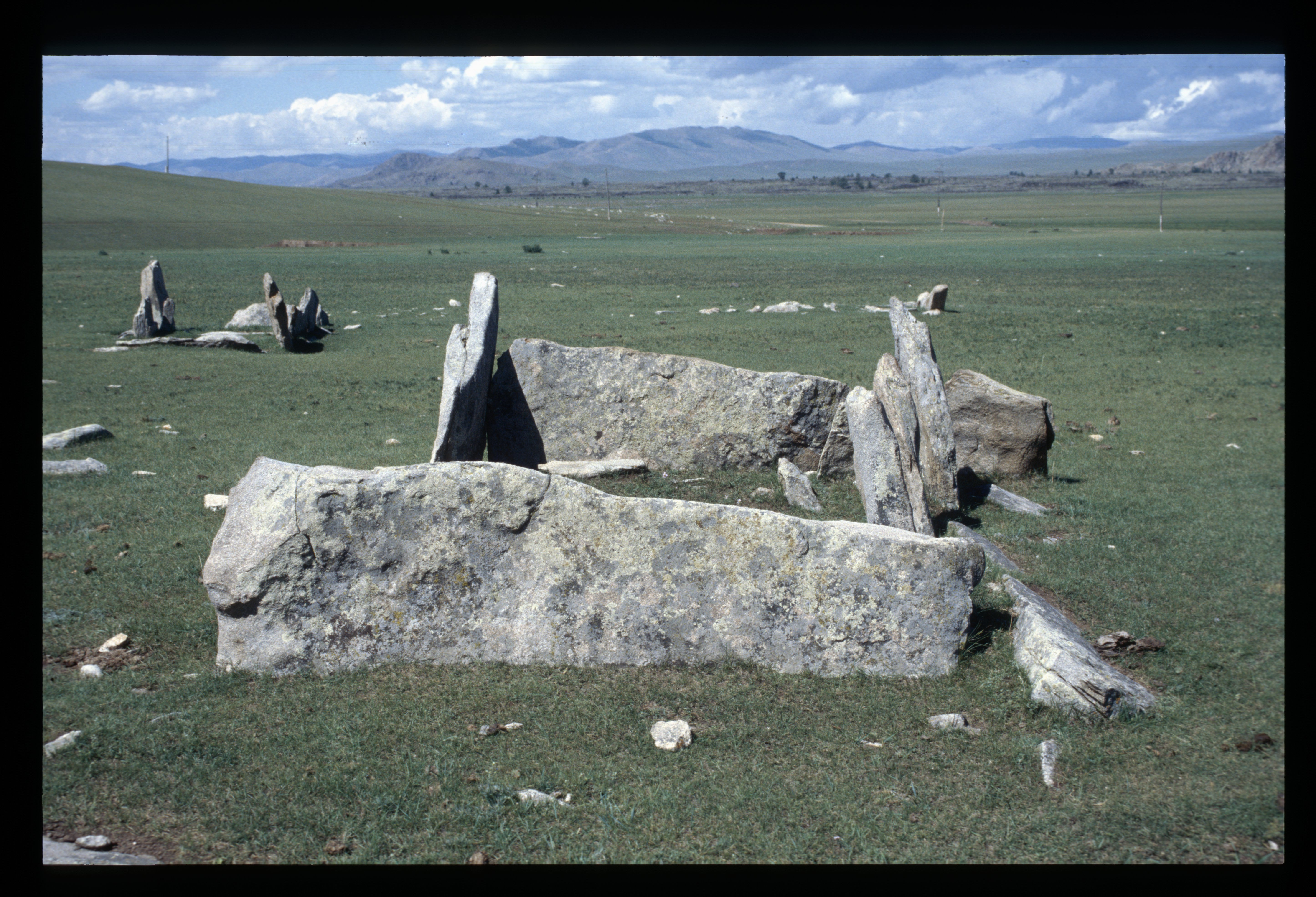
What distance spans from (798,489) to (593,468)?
2385mm

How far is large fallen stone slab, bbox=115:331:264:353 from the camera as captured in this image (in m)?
20.8

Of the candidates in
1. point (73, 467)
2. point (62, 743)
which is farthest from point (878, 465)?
point (73, 467)

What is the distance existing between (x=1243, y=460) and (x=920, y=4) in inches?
443

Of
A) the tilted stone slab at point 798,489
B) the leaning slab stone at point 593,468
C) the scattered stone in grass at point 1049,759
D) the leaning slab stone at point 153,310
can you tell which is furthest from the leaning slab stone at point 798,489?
the leaning slab stone at point 153,310

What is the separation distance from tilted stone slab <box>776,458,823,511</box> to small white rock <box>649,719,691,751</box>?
4345mm

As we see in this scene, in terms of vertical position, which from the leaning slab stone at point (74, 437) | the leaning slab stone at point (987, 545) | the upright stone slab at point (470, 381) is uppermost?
the upright stone slab at point (470, 381)

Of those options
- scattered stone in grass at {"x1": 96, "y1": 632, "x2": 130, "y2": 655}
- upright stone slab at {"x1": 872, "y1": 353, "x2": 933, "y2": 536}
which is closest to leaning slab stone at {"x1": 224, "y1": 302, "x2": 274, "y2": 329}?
scattered stone in grass at {"x1": 96, "y1": 632, "x2": 130, "y2": 655}

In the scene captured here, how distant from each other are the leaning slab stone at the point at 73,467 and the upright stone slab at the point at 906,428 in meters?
9.29

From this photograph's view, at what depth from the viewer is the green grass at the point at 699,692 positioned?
449 cm

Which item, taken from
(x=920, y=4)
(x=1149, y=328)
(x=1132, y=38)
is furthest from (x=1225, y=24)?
(x=1149, y=328)

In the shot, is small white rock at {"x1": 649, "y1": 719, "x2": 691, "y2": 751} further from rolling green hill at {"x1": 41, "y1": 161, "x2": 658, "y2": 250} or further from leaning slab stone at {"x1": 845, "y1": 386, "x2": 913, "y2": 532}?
rolling green hill at {"x1": 41, "y1": 161, "x2": 658, "y2": 250}

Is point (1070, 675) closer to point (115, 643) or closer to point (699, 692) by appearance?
point (699, 692)

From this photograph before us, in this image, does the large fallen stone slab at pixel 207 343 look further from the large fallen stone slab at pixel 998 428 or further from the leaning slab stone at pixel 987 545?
the leaning slab stone at pixel 987 545

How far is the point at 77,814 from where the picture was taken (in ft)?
14.8
